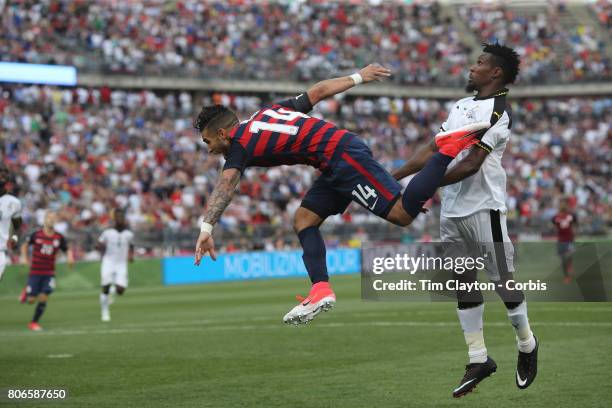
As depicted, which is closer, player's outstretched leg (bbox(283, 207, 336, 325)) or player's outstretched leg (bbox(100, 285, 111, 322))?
player's outstretched leg (bbox(283, 207, 336, 325))

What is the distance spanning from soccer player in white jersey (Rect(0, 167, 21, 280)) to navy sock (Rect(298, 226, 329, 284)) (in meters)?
6.67

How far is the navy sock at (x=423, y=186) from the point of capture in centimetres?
883

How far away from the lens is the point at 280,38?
48.0 metres

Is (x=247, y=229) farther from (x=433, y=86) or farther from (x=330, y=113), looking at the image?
(x=433, y=86)

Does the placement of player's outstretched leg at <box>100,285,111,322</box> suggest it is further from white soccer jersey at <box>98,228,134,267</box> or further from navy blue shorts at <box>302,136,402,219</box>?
navy blue shorts at <box>302,136,402,219</box>

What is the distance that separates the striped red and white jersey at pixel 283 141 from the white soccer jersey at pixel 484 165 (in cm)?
110

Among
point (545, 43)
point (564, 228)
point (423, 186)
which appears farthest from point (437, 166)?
point (545, 43)

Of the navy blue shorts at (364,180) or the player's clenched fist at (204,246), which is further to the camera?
the navy blue shorts at (364,180)

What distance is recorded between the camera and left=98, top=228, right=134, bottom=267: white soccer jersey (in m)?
22.2

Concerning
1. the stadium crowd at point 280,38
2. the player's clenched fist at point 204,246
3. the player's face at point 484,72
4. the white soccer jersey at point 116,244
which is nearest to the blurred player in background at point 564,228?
the white soccer jersey at point 116,244

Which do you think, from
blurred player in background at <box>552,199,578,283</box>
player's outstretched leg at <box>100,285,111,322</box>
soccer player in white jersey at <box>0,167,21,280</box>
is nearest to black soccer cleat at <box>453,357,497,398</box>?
soccer player in white jersey at <box>0,167,21,280</box>

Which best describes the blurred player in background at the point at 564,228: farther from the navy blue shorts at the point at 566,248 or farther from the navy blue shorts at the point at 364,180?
the navy blue shorts at the point at 364,180

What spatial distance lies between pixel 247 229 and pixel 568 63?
27.0 m

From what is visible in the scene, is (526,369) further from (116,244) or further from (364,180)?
(116,244)
